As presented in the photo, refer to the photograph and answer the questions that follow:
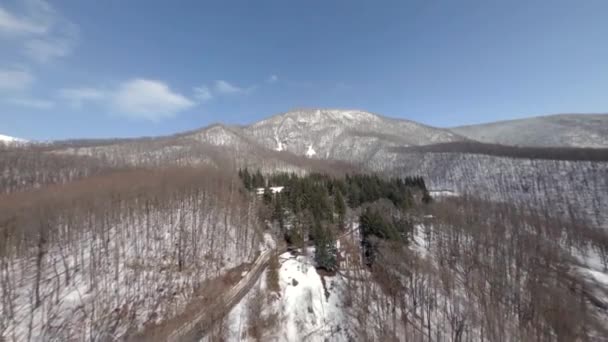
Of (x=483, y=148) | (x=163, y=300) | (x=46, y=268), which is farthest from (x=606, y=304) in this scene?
(x=483, y=148)

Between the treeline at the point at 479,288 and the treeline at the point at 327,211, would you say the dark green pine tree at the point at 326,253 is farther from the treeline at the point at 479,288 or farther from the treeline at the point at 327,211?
the treeline at the point at 479,288

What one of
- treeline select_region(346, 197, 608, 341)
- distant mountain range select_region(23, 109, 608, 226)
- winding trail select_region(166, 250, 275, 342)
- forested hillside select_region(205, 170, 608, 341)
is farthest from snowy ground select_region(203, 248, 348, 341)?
distant mountain range select_region(23, 109, 608, 226)

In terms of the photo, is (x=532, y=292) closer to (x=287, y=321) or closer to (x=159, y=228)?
(x=287, y=321)

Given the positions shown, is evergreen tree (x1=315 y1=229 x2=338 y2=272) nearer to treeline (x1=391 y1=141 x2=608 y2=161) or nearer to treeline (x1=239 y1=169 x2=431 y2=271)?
treeline (x1=239 y1=169 x2=431 y2=271)

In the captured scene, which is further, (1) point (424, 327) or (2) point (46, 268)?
(2) point (46, 268)

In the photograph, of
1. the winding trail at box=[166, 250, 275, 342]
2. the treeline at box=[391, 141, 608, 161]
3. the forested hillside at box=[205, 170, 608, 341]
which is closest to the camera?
the winding trail at box=[166, 250, 275, 342]

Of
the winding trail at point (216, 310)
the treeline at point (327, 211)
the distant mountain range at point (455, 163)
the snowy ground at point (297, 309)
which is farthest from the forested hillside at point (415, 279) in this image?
the distant mountain range at point (455, 163)

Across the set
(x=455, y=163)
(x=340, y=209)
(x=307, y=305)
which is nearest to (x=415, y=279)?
(x=307, y=305)

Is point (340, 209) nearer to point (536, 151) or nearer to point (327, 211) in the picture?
point (327, 211)
